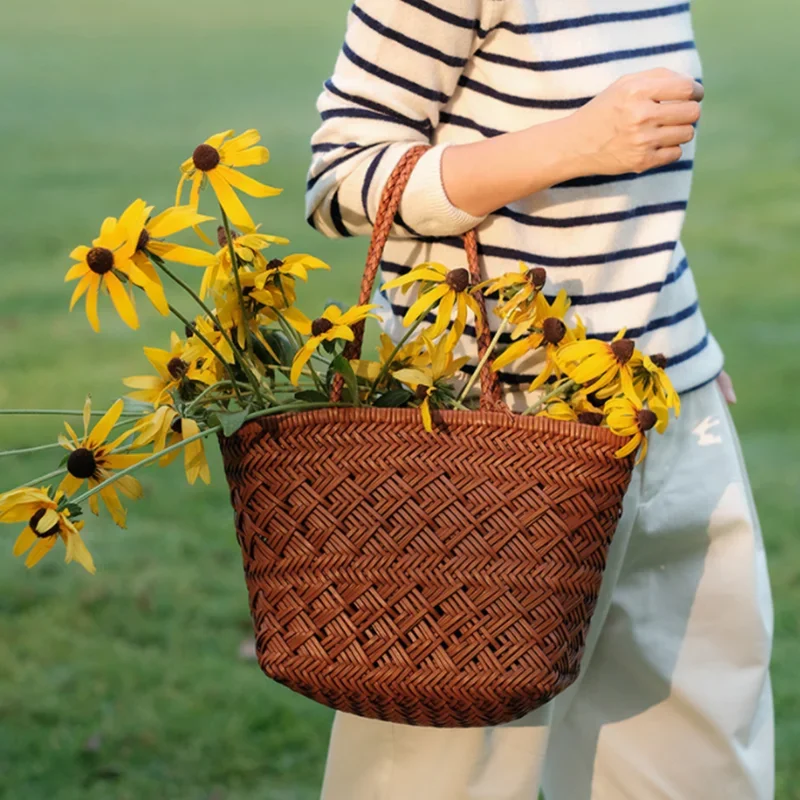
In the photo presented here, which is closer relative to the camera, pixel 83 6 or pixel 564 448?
pixel 564 448

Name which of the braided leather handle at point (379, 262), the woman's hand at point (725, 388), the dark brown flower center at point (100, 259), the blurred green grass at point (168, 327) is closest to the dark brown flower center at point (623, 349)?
the braided leather handle at point (379, 262)

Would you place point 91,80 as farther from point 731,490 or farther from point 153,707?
point 731,490

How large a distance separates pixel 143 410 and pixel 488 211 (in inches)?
14.4

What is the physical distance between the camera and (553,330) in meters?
1.21

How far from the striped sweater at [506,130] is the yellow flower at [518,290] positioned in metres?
0.11

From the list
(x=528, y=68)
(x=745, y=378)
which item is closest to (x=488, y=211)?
(x=528, y=68)

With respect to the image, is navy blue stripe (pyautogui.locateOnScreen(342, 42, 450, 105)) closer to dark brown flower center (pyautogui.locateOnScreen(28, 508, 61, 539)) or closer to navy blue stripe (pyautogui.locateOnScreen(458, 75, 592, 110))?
navy blue stripe (pyautogui.locateOnScreen(458, 75, 592, 110))

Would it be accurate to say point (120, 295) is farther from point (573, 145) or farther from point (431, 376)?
point (573, 145)

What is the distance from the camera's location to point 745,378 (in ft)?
14.5

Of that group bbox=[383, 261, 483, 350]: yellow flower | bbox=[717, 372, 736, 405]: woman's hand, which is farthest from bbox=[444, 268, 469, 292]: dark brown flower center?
bbox=[717, 372, 736, 405]: woman's hand

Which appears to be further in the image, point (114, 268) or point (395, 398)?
point (395, 398)

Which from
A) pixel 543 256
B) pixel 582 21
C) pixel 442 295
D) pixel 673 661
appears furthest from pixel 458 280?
pixel 673 661

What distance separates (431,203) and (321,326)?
19cm

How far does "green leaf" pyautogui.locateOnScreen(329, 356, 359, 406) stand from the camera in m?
1.17
